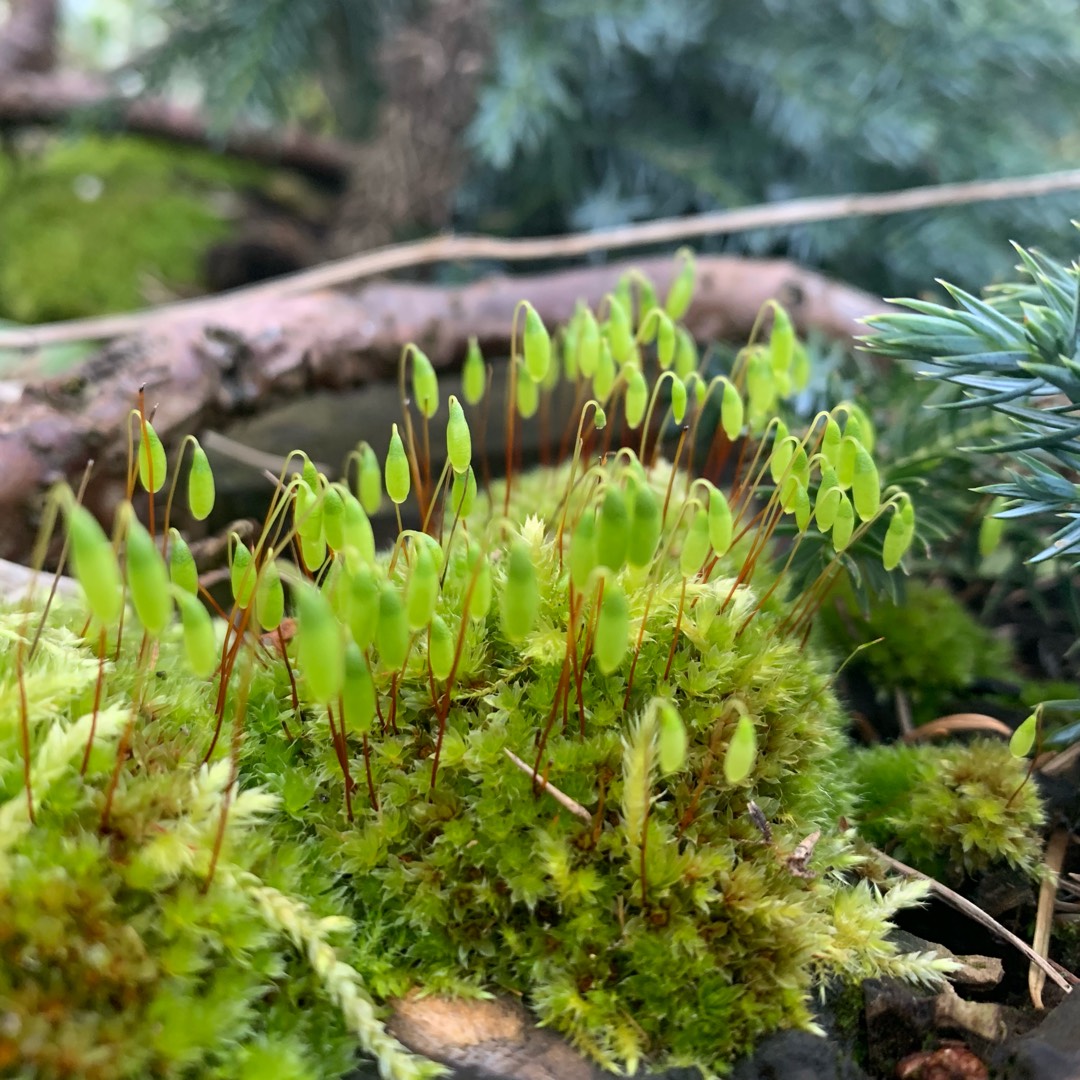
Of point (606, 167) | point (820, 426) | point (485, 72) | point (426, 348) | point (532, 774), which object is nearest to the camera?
point (532, 774)

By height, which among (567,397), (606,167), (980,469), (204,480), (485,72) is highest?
(485,72)

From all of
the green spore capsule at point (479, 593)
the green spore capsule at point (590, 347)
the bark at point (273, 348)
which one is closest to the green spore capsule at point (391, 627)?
the green spore capsule at point (479, 593)

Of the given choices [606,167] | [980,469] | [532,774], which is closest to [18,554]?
[532,774]

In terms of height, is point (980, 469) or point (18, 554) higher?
point (980, 469)

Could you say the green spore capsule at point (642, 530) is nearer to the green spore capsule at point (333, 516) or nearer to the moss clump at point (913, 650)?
the green spore capsule at point (333, 516)

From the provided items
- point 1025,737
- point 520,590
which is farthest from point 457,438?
point 1025,737

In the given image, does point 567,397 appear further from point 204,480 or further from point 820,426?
point 204,480
